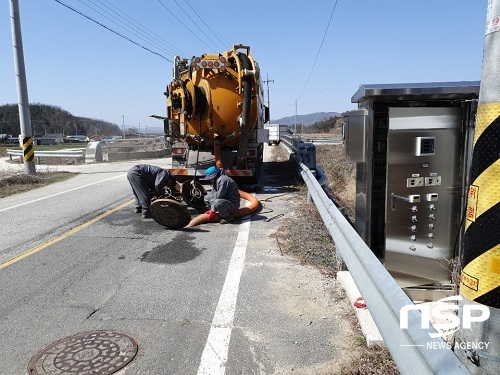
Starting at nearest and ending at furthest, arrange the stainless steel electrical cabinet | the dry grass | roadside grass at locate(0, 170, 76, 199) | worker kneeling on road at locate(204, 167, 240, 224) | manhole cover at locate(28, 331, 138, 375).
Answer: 1. the dry grass
2. manhole cover at locate(28, 331, 138, 375)
3. the stainless steel electrical cabinet
4. worker kneeling on road at locate(204, 167, 240, 224)
5. roadside grass at locate(0, 170, 76, 199)

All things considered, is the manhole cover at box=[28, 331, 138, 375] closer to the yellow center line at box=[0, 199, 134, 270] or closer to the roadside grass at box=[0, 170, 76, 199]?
the yellow center line at box=[0, 199, 134, 270]

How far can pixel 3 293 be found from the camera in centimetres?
459

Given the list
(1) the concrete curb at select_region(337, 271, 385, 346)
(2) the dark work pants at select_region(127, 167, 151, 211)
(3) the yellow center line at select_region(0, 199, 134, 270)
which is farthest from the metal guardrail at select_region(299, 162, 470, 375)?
(2) the dark work pants at select_region(127, 167, 151, 211)

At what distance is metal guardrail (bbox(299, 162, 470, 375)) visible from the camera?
1.83 meters

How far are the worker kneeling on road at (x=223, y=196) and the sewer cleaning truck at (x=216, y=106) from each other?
235cm

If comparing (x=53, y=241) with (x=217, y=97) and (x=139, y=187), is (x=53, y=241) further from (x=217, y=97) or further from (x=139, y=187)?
(x=217, y=97)

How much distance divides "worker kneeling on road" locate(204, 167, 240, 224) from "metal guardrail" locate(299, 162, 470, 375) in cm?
404

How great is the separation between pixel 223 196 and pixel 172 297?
3484mm

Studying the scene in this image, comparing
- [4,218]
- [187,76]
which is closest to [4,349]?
[4,218]

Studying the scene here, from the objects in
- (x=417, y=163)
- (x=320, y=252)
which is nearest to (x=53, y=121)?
(x=320, y=252)

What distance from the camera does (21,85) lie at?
15180 millimetres

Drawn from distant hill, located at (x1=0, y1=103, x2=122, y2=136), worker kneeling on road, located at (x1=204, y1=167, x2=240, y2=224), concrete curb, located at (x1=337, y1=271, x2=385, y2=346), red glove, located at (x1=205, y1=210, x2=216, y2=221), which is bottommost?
concrete curb, located at (x1=337, y1=271, x2=385, y2=346)

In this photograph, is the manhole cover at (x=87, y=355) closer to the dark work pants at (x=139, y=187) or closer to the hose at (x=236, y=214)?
the hose at (x=236, y=214)

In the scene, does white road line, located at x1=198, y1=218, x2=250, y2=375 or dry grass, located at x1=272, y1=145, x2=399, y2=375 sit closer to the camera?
dry grass, located at x1=272, y1=145, x2=399, y2=375
